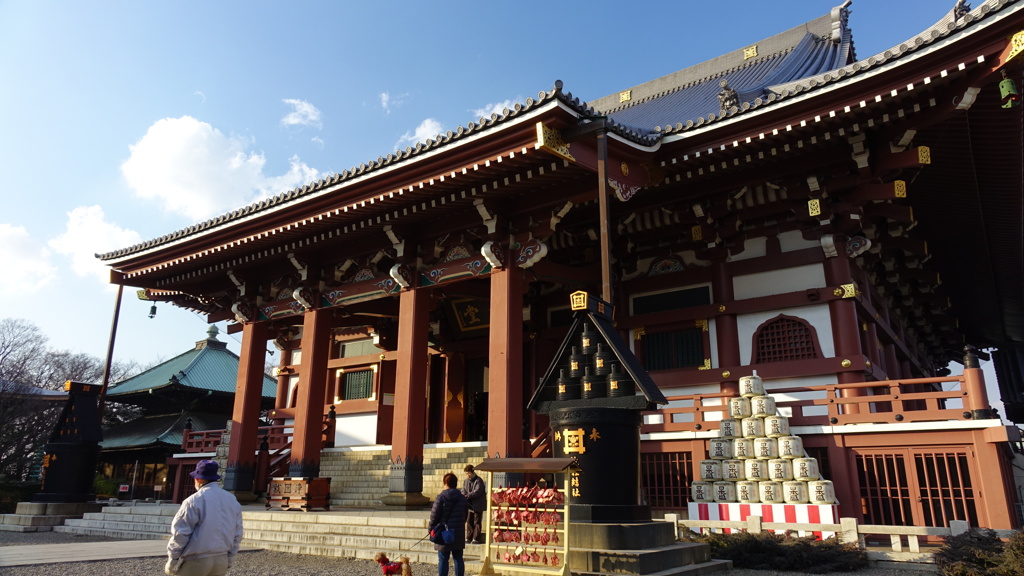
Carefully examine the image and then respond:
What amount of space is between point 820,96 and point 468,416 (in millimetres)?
→ 11671

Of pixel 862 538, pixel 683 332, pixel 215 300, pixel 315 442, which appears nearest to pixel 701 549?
pixel 862 538

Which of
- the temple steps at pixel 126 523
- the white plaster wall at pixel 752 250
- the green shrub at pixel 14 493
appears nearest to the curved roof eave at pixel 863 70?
the white plaster wall at pixel 752 250

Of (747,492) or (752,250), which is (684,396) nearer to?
(747,492)

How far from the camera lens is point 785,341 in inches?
472

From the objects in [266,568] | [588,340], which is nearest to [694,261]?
[588,340]

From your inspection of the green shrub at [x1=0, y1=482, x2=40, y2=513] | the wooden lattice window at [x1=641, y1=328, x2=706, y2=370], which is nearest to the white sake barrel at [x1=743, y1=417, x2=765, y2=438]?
the wooden lattice window at [x1=641, y1=328, x2=706, y2=370]

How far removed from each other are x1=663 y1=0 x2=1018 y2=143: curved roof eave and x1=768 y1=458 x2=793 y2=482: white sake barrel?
5.08m

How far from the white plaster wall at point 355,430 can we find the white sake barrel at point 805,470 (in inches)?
449

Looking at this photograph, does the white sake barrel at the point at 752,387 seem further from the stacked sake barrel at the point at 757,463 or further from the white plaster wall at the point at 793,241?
the white plaster wall at the point at 793,241

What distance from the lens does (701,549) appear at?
7.66 m

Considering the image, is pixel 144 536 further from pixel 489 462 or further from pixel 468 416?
pixel 489 462

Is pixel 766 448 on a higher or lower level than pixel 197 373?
lower

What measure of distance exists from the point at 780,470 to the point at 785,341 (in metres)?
3.26

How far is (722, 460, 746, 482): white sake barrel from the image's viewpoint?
9.70m
